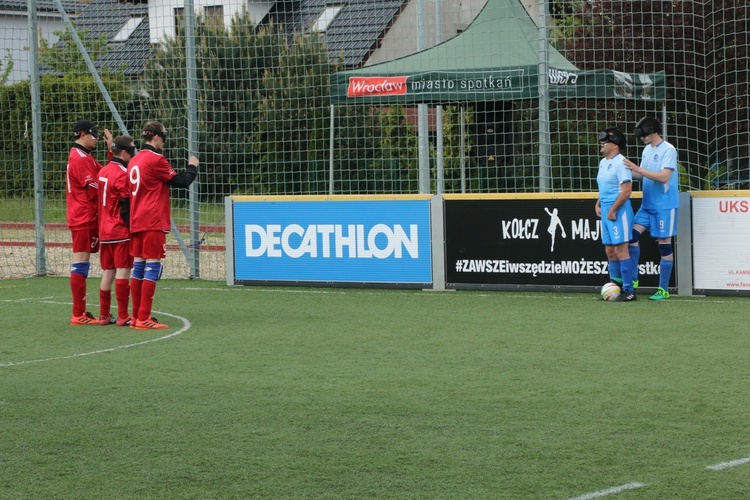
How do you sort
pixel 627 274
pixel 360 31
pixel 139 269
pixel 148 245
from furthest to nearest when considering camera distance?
pixel 360 31 → pixel 627 274 → pixel 139 269 → pixel 148 245

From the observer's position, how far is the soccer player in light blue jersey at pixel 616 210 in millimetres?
11992

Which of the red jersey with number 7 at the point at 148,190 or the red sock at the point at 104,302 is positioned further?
the red sock at the point at 104,302

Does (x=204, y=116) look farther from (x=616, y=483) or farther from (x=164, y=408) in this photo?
(x=616, y=483)

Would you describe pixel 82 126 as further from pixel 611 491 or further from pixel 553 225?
pixel 611 491

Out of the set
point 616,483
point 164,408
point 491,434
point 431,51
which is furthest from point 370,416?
point 431,51

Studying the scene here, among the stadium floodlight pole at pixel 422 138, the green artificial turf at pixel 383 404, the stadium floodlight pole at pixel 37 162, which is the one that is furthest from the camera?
the stadium floodlight pole at pixel 37 162

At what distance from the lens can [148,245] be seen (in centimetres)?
1052

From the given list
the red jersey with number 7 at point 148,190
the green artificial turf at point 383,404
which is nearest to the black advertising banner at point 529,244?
the green artificial turf at point 383,404

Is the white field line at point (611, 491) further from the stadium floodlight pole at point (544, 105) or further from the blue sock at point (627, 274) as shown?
the stadium floodlight pole at point (544, 105)

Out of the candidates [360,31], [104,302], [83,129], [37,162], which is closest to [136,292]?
[104,302]

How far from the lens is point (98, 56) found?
33.8 meters

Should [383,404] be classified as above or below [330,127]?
below

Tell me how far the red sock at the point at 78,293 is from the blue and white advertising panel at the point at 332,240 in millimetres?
3748

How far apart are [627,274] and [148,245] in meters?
5.05
